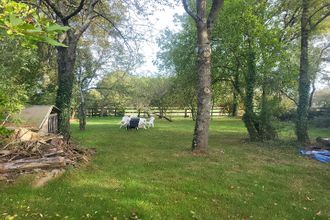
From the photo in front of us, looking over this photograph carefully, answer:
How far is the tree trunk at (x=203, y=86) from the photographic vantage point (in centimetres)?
1210

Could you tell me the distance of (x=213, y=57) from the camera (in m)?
17.7

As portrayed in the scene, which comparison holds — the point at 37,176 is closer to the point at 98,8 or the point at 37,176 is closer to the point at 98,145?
the point at 98,145

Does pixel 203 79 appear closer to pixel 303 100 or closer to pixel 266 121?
pixel 266 121

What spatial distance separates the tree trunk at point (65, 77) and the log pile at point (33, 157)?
12.6 feet

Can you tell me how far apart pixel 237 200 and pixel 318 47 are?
34492 mm

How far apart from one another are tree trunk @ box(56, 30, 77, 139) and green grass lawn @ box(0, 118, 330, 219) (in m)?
3.43

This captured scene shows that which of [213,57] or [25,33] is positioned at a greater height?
[213,57]

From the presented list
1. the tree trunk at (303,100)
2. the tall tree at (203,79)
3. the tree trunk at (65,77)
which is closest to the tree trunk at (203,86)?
the tall tree at (203,79)

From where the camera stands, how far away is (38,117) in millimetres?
12211

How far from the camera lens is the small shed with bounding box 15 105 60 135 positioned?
11614 mm

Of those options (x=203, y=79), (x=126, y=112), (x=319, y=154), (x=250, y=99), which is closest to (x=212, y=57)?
(x=250, y=99)

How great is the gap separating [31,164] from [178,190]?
3.84 metres

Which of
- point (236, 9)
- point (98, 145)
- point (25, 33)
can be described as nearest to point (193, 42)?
point (236, 9)

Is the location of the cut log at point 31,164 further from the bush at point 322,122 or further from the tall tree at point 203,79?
the bush at point 322,122
